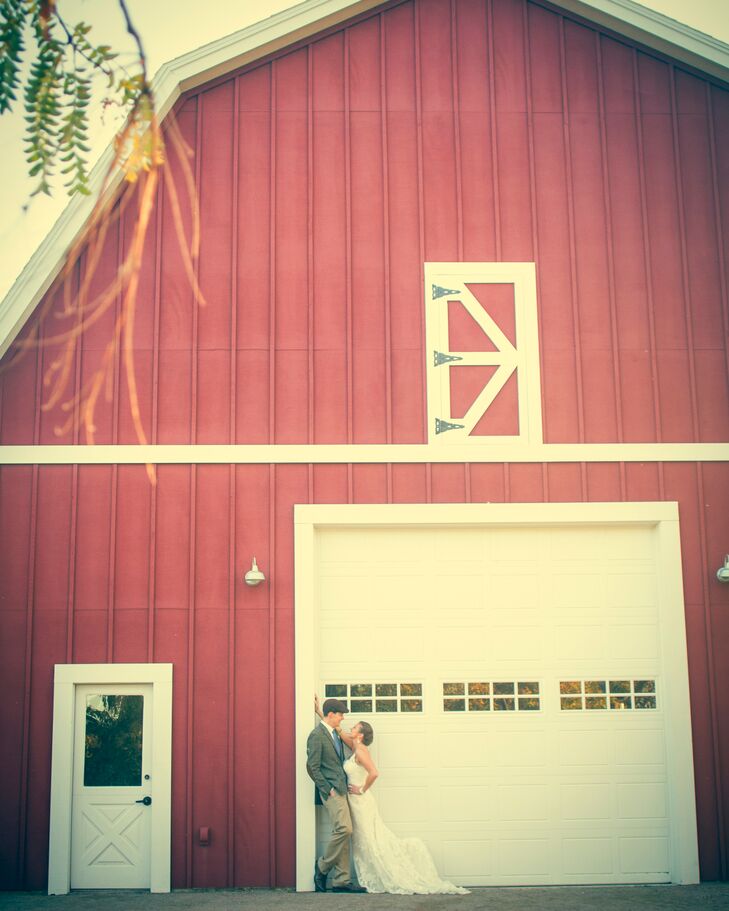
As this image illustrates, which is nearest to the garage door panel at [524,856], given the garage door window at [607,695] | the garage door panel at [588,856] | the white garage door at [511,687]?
the white garage door at [511,687]

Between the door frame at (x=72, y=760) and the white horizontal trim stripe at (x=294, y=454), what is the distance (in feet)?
6.93

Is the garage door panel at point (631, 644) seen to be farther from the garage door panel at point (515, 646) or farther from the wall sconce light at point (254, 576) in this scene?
the wall sconce light at point (254, 576)

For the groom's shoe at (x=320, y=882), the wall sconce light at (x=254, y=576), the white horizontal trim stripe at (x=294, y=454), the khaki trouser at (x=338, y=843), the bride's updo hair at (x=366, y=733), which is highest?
the white horizontal trim stripe at (x=294, y=454)

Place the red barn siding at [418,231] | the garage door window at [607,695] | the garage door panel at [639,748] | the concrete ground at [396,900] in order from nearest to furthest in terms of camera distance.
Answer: the concrete ground at [396,900] → the garage door panel at [639,748] → the garage door window at [607,695] → the red barn siding at [418,231]

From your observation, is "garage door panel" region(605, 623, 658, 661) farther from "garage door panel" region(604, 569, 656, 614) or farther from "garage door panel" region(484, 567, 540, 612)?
"garage door panel" region(484, 567, 540, 612)

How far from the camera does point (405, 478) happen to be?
408 inches

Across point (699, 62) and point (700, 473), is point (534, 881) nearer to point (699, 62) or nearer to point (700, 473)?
point (700, 473)

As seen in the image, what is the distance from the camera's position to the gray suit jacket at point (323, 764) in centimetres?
952

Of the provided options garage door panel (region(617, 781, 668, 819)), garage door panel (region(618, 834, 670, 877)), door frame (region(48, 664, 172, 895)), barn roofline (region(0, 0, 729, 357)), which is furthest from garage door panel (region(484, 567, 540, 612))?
barn roofline (region(0, 0, 729, 357))

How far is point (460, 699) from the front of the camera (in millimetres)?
10266

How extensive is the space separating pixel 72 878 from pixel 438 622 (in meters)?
4.41

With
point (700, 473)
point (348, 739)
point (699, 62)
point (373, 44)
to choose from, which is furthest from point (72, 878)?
point (699, 62)

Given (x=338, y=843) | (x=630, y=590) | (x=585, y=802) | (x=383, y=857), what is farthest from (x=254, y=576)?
(x=585, y=802)

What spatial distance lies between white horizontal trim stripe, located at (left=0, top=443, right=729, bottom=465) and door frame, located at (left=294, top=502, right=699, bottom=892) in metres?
0.48
